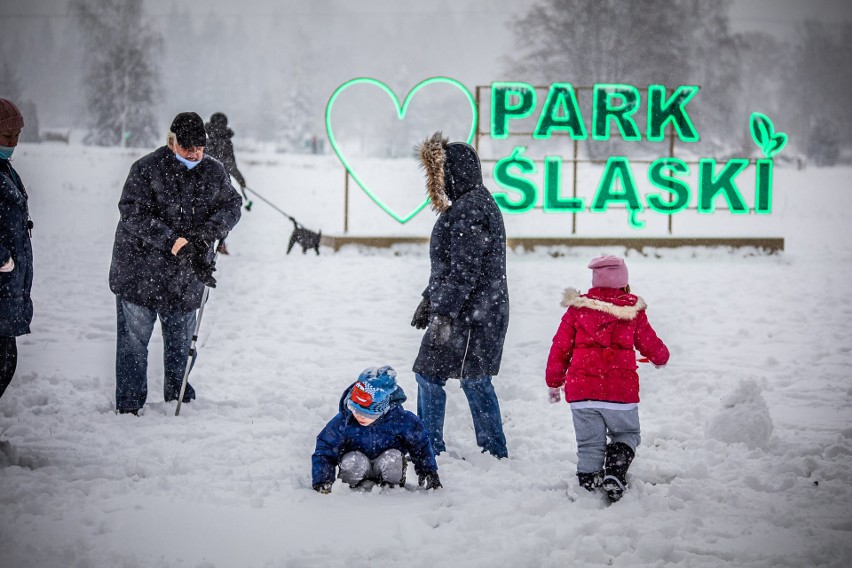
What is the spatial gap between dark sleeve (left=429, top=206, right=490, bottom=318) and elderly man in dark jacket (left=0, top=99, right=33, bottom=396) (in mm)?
2205

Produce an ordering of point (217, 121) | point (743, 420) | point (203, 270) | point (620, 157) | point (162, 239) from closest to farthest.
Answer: point (743, 420), point (162, 239), point (203, 270), point (217, 121), point (620, 157)

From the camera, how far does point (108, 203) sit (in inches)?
877

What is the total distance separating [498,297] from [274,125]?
2654 inches

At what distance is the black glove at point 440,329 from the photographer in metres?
4.62

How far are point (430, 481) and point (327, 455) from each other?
0.53 meters

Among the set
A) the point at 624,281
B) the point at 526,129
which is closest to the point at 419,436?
the point at 624,281

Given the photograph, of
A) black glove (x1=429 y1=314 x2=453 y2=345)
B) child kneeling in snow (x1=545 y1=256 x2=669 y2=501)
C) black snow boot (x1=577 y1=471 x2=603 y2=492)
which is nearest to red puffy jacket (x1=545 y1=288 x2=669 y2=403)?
child kneeling in snow (x1=545 y1=256 x2=669 y2=501)

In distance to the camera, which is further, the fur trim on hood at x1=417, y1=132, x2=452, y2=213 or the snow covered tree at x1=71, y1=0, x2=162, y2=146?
the snow covered tree at x1=71, y1=0, x2=162, y2=146

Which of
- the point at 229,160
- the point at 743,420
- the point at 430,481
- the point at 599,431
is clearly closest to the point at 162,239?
the point at 430,481

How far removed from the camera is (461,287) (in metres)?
A: 4.58

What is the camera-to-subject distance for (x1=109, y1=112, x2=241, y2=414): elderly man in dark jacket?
5.29m

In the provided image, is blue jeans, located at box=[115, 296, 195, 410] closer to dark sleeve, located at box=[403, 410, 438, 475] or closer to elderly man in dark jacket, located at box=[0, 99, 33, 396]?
elderly man in dark jacket, located at box=[0, 99, 33, 396]

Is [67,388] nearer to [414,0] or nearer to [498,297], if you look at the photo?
[498,297]

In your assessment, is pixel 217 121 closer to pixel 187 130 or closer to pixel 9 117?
pixel 187 130
